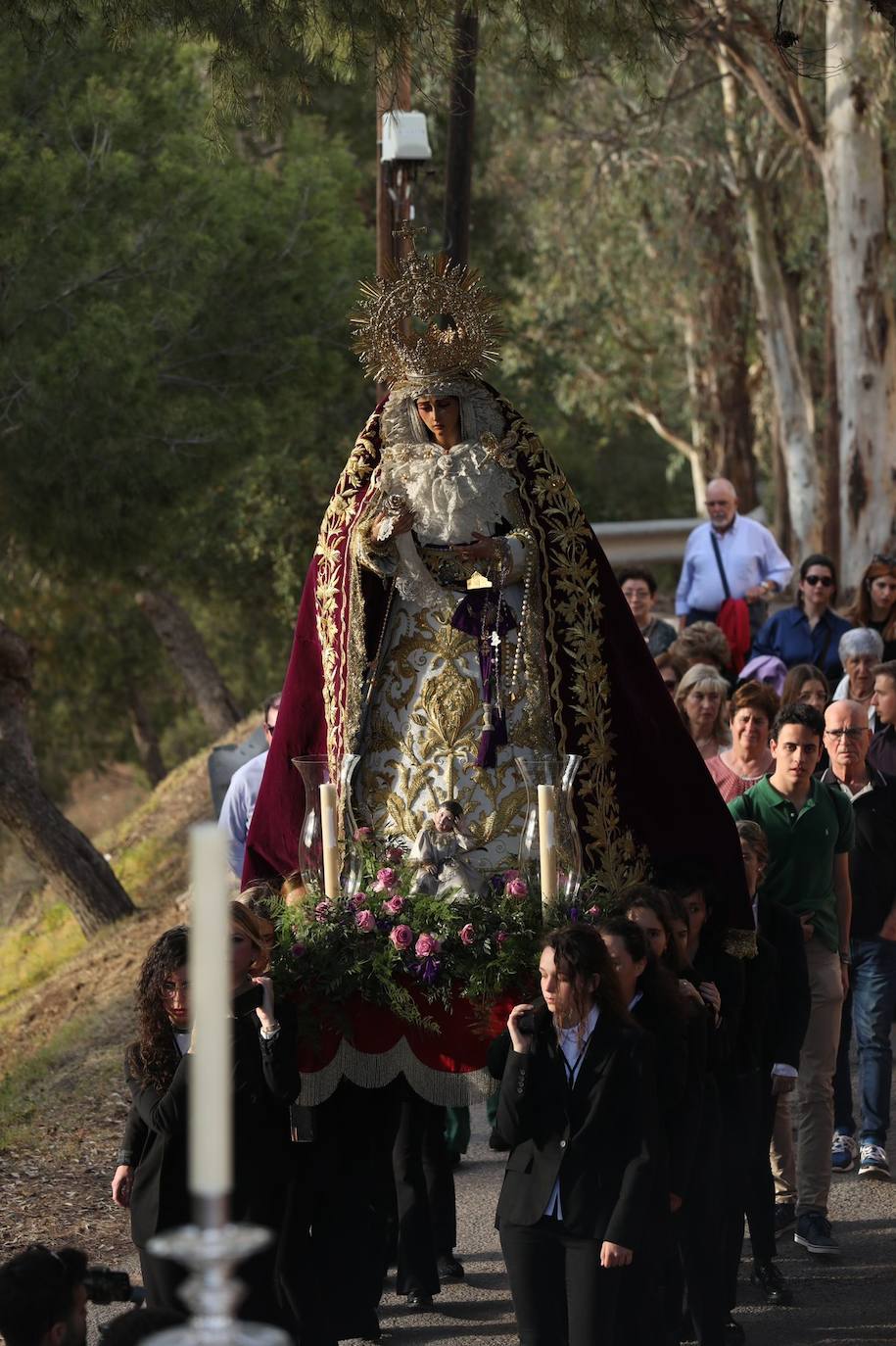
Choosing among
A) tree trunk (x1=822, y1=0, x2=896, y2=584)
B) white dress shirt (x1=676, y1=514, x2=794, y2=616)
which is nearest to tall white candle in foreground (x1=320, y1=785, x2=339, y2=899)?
white dress shirt (x1=676, y1=514, x2=794, y2=616)

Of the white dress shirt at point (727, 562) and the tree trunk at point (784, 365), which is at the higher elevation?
the tree trunk at point (784, 365)

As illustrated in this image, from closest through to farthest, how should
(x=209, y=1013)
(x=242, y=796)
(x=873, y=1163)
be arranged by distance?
1. (x=209, y=1013)
2. (x=873, y=1163)
3. (x=242, y=796)

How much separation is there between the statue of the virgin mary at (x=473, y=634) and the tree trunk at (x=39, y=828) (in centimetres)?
822

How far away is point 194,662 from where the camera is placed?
2417 cm

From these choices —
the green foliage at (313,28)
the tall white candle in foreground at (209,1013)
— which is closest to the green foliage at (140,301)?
the green foliage at (313,28)

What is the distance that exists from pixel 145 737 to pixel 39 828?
52.8 feet

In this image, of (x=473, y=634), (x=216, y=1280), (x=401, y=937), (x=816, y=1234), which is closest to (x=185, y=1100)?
(x=401, y=937)

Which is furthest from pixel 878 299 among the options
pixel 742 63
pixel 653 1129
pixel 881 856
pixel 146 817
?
pixel 653 1129

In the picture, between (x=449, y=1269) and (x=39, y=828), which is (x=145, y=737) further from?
(x=449, y=1269)

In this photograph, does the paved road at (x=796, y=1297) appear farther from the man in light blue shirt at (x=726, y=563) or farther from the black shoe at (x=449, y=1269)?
the man in light blue shirt at (x=726, y=563)

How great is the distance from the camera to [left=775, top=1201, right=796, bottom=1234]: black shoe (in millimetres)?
7430

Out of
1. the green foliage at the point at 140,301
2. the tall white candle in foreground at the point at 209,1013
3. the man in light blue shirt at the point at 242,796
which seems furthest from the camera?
the green foliage at the point at 140,301

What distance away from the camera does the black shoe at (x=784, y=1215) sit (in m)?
7.43

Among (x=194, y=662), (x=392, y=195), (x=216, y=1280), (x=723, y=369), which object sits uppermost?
(x=723, y=369)
